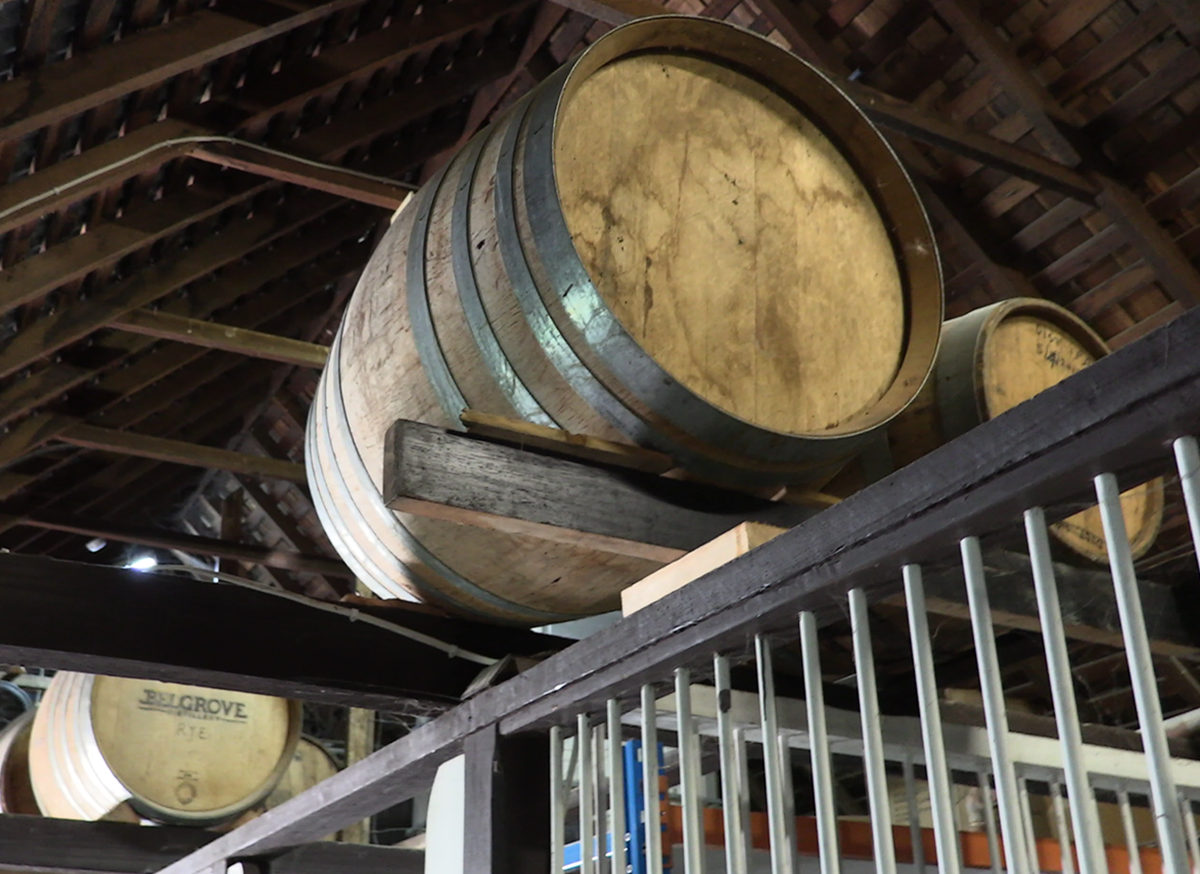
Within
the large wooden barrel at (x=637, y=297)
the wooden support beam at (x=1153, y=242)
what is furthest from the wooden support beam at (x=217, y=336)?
the large wooden barrel at (x=637, y=297)

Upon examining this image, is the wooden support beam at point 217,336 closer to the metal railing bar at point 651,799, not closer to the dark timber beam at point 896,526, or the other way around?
the dark timber beam at point 896,526

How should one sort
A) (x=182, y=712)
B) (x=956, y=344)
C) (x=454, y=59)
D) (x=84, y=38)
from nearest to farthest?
1. (x=956, y=344)
2. (x=84, y=38)
3. (x=182, y=712)
4. (x=454, y=59)

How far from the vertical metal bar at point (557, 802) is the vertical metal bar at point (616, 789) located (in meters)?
0.18

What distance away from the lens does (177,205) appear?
6.23m

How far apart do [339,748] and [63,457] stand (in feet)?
21.3

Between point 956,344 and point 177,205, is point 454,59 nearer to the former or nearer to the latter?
point 177,205

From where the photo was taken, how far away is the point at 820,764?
162 centimetres

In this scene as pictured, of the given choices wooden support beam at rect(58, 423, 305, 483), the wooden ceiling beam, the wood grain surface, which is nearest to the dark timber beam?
the wood grain surface

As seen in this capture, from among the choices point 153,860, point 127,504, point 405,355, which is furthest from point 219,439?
point 405,355

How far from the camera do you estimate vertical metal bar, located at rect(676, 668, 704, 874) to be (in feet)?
5.95

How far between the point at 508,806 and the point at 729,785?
0.60 meters

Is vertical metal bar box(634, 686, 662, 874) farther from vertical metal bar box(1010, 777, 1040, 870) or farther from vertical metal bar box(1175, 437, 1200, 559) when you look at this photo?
vertical metal bar box(1175, 437, 1200, 559)

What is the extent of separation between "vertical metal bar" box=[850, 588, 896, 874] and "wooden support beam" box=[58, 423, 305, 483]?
6.81m

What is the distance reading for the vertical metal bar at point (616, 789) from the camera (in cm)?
197
